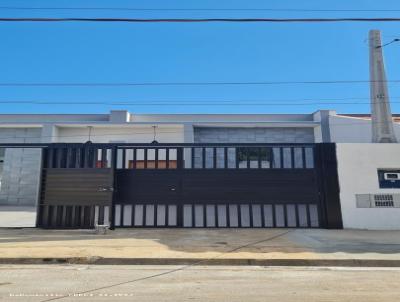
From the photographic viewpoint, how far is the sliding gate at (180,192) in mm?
11242

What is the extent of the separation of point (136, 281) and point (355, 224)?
28.7 feet

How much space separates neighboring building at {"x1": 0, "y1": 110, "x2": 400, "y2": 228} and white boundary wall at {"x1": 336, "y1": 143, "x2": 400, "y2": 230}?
1343 cm

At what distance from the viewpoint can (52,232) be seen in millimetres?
10539

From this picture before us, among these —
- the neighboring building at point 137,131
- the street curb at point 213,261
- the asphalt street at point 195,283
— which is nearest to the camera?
the asphalt street at point 195,283

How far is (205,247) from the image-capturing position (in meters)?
8.21

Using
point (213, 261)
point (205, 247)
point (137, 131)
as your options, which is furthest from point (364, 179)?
point (137, 131)

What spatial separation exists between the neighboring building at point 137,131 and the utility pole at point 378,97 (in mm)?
10997

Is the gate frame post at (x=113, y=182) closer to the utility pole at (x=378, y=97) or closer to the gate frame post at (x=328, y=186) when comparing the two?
the gate frame post at (x=328, y=186)

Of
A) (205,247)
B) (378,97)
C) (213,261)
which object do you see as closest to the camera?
(213,261)

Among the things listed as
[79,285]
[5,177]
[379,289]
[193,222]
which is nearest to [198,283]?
[79,285]

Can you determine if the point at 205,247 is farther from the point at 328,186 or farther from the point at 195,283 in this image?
the point at 328,186

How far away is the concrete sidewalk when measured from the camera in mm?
7031

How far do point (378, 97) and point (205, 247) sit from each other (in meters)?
10.5

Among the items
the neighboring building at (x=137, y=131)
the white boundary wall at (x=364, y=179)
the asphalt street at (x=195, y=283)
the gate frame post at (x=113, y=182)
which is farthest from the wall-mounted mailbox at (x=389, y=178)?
the neighboring building at (x=137, y=131)
